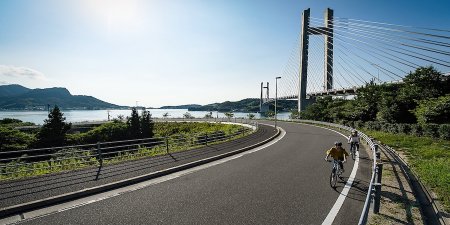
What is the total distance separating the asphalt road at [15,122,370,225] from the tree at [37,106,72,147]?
3958 cm

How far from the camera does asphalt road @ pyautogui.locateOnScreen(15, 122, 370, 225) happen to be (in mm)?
6836

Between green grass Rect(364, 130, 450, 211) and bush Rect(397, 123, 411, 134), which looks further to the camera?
bush Rect(397, 123, 411, 134)

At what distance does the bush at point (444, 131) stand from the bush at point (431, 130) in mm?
544

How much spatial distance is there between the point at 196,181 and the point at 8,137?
135 ft

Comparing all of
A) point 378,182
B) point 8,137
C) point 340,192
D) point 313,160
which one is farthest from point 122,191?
point 8,137

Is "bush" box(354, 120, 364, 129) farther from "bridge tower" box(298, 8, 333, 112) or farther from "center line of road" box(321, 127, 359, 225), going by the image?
"center line of road" box(321, 127, 359, 225)

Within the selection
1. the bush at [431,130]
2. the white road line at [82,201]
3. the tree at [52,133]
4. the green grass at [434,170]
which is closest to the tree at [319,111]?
the bush at [431,130]

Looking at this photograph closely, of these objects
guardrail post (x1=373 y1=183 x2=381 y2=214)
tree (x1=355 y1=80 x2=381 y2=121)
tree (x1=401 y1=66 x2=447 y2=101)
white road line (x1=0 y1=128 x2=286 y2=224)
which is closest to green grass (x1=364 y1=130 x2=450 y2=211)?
guardrail post (x1=373 y1=183 x2=381 y2=214)

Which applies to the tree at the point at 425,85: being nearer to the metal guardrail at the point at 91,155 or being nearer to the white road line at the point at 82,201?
the metal guardrail at the point at 91,155

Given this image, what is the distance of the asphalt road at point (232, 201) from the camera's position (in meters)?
6.84

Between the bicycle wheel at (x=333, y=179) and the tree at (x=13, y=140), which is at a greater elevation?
the bicycle wheel at (x=333, y=179)

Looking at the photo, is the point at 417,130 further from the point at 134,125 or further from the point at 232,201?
the point at 134,125

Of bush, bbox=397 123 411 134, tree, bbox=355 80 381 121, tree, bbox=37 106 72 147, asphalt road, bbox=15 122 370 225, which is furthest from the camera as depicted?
tree, bbox=37 106 72 147

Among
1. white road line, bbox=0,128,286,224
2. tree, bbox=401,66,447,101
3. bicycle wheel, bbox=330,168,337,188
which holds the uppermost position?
tree, bbox=401,66,447,101
